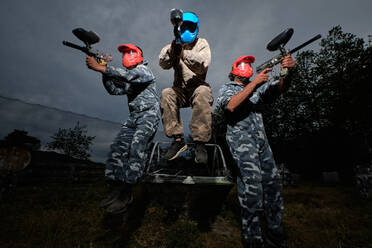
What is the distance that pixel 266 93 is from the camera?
3.13 metres

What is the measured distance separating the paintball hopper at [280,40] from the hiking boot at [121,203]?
3.83 m

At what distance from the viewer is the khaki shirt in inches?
125

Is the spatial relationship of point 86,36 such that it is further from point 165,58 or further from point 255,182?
point 255,182

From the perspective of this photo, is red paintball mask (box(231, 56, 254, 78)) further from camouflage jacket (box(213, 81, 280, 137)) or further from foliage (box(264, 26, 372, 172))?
foliage (box(264, 26, 372, 172))

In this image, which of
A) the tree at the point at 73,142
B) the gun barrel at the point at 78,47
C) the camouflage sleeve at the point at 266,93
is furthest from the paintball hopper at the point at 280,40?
the tree at the point at 73,142

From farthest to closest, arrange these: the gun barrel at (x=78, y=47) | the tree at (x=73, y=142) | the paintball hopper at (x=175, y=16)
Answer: the tree at (x=73, y=142) → the gun barrel at (x=78, y=47) → the paintball hopper at (x=175, y=16)

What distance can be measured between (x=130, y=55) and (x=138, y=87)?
29.8 inches

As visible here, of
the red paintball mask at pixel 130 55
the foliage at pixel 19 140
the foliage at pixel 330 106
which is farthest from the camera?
the foliage at pixel 330 106

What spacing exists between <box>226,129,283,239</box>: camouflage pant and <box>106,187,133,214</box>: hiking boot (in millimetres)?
1860

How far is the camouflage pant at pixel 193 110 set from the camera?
3.14 metres

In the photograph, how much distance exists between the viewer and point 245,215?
2.55 meters

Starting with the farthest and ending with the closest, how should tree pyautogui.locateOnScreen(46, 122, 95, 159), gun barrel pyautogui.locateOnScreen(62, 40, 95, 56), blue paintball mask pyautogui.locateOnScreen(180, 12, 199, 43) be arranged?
1. tree pyautogui.locateOnScreen(46, 122, 95, 159)
2. blue paintball mask pyautogui.locateOnScreen(180, 12, 199, 43)
3. gun barrel pyautogui.locateOnScreen(62, 40, 95, 56)

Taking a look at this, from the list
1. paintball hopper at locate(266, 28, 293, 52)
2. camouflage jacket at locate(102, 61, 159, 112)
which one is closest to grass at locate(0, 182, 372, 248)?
camouflage jacket at locate(102, 61, 159, 112)

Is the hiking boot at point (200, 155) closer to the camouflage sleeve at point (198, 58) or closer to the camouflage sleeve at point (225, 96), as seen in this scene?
the camouflage sleeve at point (225, 96)
